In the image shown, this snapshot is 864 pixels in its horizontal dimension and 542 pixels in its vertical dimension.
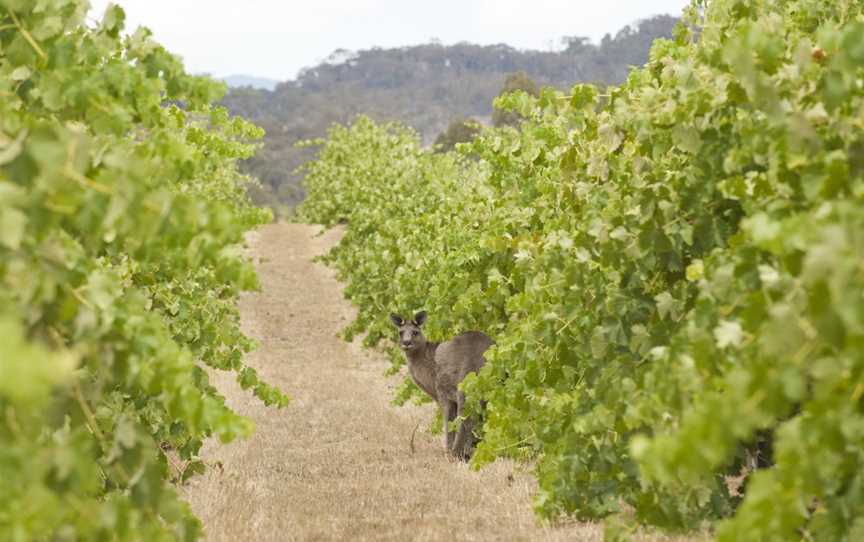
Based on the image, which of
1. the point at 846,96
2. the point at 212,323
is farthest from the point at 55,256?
the point at 212,323

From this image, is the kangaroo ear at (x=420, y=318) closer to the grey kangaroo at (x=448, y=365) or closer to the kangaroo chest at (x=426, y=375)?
the grey kangaroo at (x=448, y=365)

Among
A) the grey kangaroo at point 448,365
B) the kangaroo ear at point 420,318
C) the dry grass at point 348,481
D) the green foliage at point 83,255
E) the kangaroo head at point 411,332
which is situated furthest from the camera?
the kangaroo ear at point 420,318

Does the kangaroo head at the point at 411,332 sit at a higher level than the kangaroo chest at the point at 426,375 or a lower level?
higher

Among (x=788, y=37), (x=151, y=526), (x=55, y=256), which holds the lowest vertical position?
(x=151, y=526)

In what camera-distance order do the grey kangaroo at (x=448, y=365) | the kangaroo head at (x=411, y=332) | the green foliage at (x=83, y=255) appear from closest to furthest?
the green foliage at (x=83, y=255), the grey kangaroo at (x=448, y=365), the kangaroo head at (x=411, y=332)

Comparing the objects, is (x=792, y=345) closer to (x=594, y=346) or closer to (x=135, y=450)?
(x=135, y=450)

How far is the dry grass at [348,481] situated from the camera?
8477 millimetres

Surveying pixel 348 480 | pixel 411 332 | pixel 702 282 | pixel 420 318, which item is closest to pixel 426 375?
pixel 411 332

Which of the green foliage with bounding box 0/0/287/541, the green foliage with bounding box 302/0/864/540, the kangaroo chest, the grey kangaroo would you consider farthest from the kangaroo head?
the green foliage with bounding box 0/0/287/541

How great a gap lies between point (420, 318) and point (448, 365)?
108 centimetres

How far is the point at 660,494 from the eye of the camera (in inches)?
238

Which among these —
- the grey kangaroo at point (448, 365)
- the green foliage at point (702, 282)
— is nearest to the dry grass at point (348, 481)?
the grey kangaroo at point (448, 365)

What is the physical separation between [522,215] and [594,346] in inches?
163

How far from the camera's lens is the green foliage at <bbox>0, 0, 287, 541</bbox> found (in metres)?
3.12
